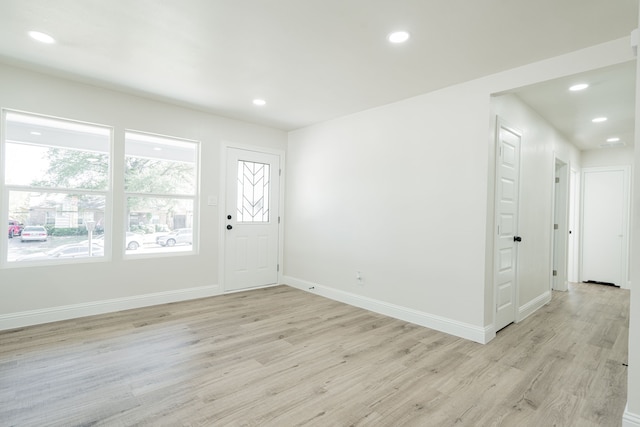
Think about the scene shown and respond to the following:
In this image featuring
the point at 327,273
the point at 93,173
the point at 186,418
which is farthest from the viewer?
the point at 327,273

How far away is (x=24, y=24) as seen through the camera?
2361mm

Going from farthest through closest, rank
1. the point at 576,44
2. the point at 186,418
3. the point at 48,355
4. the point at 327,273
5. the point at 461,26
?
the point at 327,273 → the point at 48,355 → the point at 576,44 → the point at 461,26 → the point at 186,418

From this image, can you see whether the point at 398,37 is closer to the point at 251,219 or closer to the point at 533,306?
the point at 251,219

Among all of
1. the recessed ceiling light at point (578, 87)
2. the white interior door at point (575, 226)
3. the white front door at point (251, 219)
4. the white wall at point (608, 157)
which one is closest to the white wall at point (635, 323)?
the recessed ceiling light at point (578, 87)

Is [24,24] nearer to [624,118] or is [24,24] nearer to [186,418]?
[186,418]

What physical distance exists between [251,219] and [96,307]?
7.44 feet

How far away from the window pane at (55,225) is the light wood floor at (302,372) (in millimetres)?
781

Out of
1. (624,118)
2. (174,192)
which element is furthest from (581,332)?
(174,192)

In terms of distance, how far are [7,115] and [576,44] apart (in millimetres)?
5268

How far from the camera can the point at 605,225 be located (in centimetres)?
572

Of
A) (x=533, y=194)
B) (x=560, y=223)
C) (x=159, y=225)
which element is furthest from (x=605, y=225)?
(x=159, y=225)

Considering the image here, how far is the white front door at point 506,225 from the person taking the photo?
3.18 m

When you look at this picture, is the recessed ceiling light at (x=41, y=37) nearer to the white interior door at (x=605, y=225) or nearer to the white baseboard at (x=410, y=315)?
the white baseboard at (x=410, y=315)

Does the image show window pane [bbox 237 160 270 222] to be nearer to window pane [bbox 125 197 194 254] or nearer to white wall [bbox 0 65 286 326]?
white wall [bbox 0 65 286 326]
